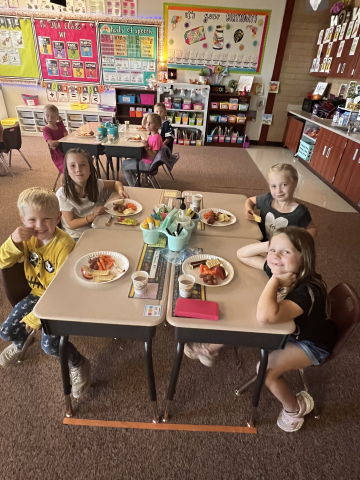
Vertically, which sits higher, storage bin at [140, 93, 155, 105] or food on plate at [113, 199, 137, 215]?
storage bin at [140, 93, 155, 105]

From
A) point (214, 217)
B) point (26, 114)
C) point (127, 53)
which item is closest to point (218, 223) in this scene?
point (214, 217)

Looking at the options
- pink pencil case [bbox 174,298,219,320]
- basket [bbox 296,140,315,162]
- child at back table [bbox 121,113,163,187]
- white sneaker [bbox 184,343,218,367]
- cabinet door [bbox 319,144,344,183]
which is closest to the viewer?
pink pencil case [bbox 174,298,219,320]

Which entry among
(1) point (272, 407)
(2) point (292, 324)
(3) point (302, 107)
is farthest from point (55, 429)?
(3) point (302, 107)

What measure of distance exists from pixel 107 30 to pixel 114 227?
18.5ft

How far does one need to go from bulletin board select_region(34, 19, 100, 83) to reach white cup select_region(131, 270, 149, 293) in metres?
6.07

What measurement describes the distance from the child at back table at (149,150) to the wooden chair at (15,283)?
2.35 metres

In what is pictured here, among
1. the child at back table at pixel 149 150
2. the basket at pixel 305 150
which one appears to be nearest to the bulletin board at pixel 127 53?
the child at back table at pixel 149 150

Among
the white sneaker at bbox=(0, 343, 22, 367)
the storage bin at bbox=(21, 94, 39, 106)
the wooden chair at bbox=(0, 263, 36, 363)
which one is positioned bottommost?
the white sneaker at bbox=(0, 343, 22, 367)

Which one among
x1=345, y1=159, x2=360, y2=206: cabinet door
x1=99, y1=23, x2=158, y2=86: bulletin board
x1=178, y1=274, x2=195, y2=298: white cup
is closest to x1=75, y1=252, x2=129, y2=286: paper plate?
x1=178, y1=274, x2=195, y2=298: white cup

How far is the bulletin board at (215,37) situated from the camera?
5535mm

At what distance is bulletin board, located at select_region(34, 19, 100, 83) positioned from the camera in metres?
5.58

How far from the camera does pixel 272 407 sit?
4.97 ft

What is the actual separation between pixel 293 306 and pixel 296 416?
2.13ft

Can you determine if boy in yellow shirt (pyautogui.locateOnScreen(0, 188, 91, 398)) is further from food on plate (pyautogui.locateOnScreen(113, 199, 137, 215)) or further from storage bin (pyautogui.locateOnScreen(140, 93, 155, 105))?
storage bin (pyautogui.locateOnScreen(140, 93, 155, 105))
